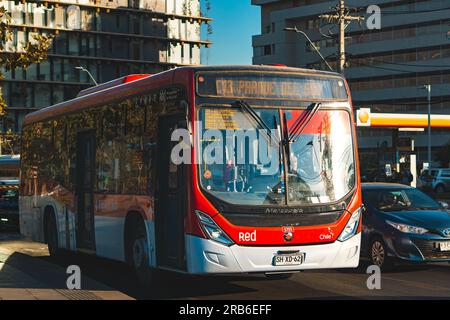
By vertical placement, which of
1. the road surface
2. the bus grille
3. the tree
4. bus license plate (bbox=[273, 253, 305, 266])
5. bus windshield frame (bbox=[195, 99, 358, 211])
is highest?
the tree

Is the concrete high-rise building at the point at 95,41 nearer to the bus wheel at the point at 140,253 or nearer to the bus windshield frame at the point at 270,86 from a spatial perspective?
the bus wheel at the point at 140,253

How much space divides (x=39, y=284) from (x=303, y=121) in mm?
4287

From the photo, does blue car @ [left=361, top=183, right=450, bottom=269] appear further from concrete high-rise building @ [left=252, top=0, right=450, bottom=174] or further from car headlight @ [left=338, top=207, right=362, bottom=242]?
concrete high-rise building @ [left=252, top=0, right=450, bottom=174]

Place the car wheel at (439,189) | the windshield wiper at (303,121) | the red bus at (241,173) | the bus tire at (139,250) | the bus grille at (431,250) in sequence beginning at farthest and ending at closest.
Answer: the car wheel at (439,189), the bus grille at (431,250), the bus tire at (139,250), the windshield wiper at (303,121), the red bus at (241,173)

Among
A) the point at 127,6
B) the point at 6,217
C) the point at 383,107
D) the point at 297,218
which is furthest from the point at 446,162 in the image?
the point at 297,218

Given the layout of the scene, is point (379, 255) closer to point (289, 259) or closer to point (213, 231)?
point (289, 259)

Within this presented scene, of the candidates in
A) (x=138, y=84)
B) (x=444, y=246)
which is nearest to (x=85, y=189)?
(x=138, y=84)

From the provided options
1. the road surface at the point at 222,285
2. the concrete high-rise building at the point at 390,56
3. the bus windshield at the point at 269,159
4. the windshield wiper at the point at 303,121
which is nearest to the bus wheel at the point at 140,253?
the road surface at the point at 222,285

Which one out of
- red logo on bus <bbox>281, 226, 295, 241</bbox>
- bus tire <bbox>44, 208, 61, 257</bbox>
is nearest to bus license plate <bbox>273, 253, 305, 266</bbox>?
red logo on bus <bbox>281, 226, 295, 241</bbox>

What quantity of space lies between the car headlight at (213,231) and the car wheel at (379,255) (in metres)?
4.36

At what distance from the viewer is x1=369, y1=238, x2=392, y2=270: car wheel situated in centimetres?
1426

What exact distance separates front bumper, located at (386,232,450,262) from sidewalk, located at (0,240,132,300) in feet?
16.3

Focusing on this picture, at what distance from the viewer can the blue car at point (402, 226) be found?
1373 centimetres

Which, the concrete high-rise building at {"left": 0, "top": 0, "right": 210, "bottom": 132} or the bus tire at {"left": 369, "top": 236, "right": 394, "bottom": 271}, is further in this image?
the concrete high-rise building at {"left": 0, "top": 0, "right": 210, "bottom": 132}
